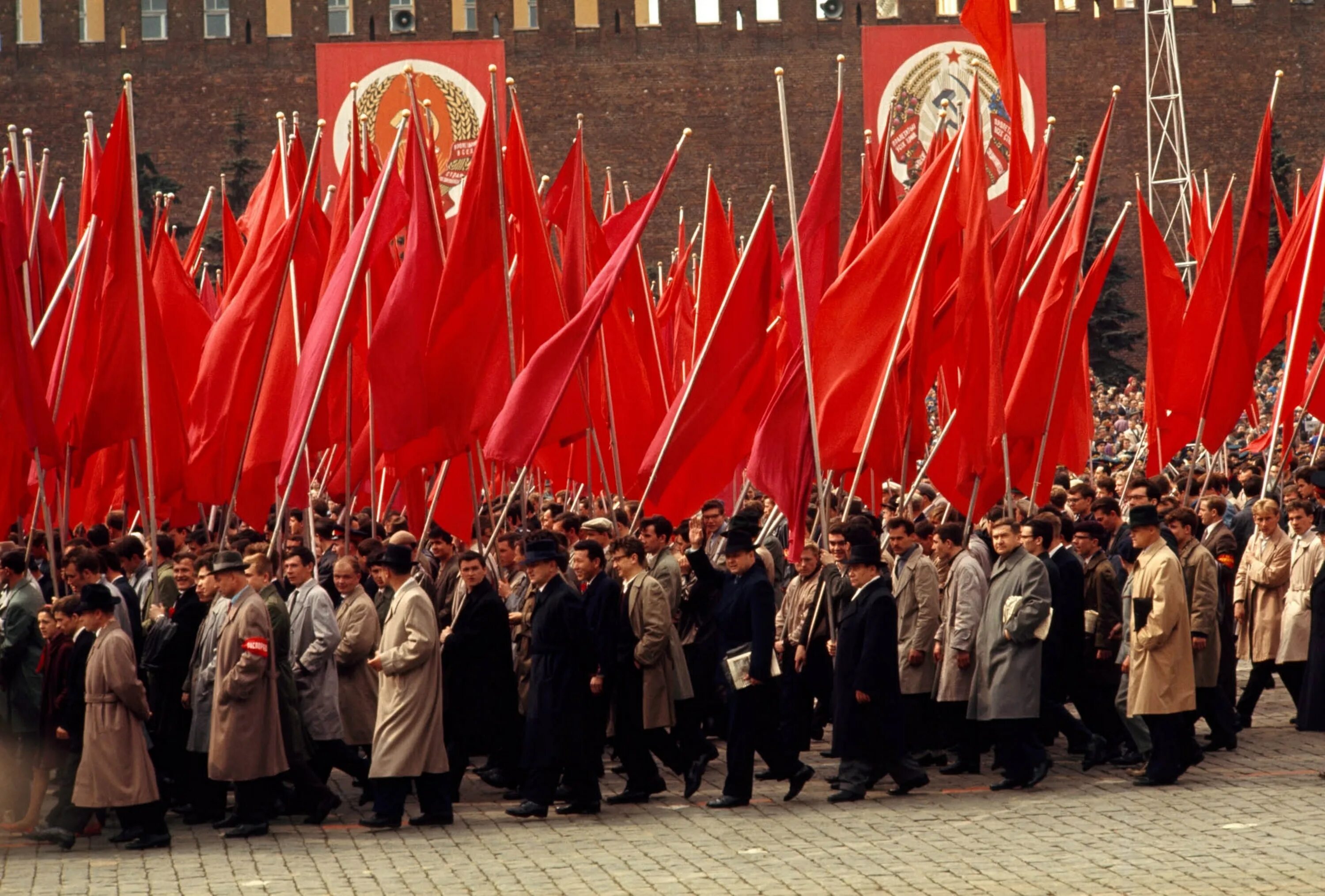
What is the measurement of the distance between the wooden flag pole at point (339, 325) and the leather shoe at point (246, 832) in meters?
2.12

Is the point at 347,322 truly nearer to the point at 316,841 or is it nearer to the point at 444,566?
the point at 444,566

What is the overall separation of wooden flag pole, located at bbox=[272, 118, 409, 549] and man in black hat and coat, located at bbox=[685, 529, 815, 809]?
2440 millimetres

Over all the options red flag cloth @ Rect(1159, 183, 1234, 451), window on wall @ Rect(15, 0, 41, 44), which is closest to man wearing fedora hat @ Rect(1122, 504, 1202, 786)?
red flag cloth @ Rect(1159, 183, 1234, 451)

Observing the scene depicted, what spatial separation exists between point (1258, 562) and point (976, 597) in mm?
2463

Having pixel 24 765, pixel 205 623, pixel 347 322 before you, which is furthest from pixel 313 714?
pixel 347 322

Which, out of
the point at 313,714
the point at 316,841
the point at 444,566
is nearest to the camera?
the point at 316,841

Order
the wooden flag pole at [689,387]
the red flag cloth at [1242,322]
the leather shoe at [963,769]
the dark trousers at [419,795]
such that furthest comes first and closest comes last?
1. the red flag cloth at [1242,322]
2. the wooden flag pole at [689,387]
3. the leather shoe at [963,769]
4. the dark trousers at [419,795]

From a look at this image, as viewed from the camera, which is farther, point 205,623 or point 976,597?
point 976,597

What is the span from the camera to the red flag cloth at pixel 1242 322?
41.8 ft

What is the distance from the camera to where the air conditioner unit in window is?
46.9 metres

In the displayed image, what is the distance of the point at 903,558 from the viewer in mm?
10000

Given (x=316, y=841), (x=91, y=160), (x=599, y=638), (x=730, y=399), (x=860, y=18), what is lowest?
(x=316, y=841)

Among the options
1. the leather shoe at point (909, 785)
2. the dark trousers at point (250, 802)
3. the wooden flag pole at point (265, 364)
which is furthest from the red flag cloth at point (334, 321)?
the leather shoe at point (909, 785)

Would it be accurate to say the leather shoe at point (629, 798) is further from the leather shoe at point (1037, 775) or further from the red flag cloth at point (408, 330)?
the red flag cloth at point (408, 330)
